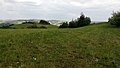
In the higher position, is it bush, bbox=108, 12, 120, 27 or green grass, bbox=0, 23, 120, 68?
bush, bbox=108, 12, 120, 27

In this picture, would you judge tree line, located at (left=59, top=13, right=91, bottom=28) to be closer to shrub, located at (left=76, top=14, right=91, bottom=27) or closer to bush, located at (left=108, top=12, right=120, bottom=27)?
shrub, located at (left=76, top=14, right=91, bottom=27)

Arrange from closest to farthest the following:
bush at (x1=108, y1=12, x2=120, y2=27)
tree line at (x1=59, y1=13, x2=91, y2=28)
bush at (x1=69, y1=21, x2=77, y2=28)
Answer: bush at (x1=108, y1=12, x2=120, y2=27)
tree line at (x1=59, y1=13, x2=91, y2=28)
bush at (x1=69, y1=21, x2=77, y2=28)

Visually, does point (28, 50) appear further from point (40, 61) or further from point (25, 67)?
point (25, 67)

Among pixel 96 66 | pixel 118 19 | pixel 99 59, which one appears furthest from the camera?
pixel 118 19

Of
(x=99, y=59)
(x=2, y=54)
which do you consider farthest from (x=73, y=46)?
(x=2, y=54)

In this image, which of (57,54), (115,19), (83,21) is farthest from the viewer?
(83,21)

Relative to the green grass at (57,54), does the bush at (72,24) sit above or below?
above

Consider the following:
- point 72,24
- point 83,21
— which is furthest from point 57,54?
point 72,24

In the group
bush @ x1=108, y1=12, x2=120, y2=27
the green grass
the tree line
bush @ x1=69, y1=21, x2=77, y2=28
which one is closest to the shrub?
the tree line

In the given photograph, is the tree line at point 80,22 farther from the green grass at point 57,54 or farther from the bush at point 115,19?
the green grass at point 57,54

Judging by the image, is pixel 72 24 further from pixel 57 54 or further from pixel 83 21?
pixel 57 54

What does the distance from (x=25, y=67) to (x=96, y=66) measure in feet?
10.7

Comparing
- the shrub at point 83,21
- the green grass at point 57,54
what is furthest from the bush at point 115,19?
the green grass at point 57,54

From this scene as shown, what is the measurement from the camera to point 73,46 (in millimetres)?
12828
